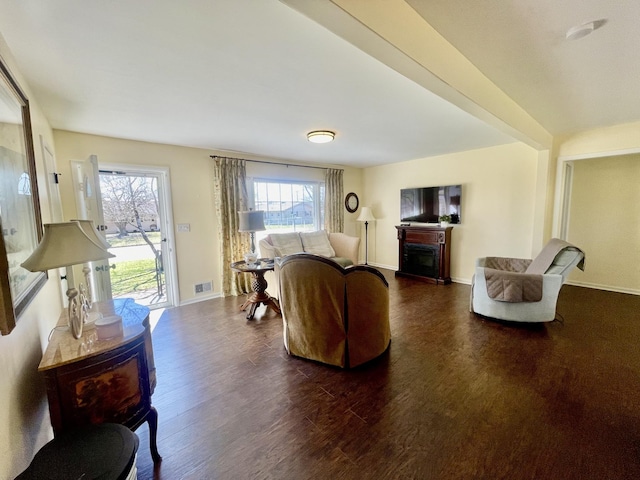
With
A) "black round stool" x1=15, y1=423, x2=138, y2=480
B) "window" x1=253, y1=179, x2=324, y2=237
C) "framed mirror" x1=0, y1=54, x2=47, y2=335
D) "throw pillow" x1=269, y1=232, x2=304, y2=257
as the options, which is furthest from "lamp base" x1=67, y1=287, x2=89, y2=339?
"window" x1=253, y1=179, x2=324, y2=237

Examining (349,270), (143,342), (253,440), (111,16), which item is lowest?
(253,440)

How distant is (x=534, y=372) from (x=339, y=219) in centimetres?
436

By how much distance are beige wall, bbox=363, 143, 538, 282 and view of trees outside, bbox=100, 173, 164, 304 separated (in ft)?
15.2

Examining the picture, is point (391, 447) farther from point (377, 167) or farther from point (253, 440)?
point (377, 167)

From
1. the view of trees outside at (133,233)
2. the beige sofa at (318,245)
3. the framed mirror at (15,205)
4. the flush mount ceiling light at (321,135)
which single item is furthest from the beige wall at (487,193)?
the framed mirror at (15,205)

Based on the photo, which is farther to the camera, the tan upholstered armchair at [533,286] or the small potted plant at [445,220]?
the small potted plant at [445,220]

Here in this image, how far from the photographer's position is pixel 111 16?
135 cm

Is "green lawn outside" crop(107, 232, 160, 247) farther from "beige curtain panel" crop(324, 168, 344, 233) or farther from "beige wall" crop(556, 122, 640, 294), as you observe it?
"beige wall" crop(556, 122, 640, 294)

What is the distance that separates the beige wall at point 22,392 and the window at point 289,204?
3441 mm

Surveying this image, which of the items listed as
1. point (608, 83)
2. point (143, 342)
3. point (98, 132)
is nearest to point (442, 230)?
point (608, 83)

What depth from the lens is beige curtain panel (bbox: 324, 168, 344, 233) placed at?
582 centimetres

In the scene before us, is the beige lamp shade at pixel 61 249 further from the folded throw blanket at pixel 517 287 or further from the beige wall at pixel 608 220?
the beige wall at pixel 608 220

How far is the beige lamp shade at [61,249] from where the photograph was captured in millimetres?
1226

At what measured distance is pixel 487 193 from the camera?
182 inches
